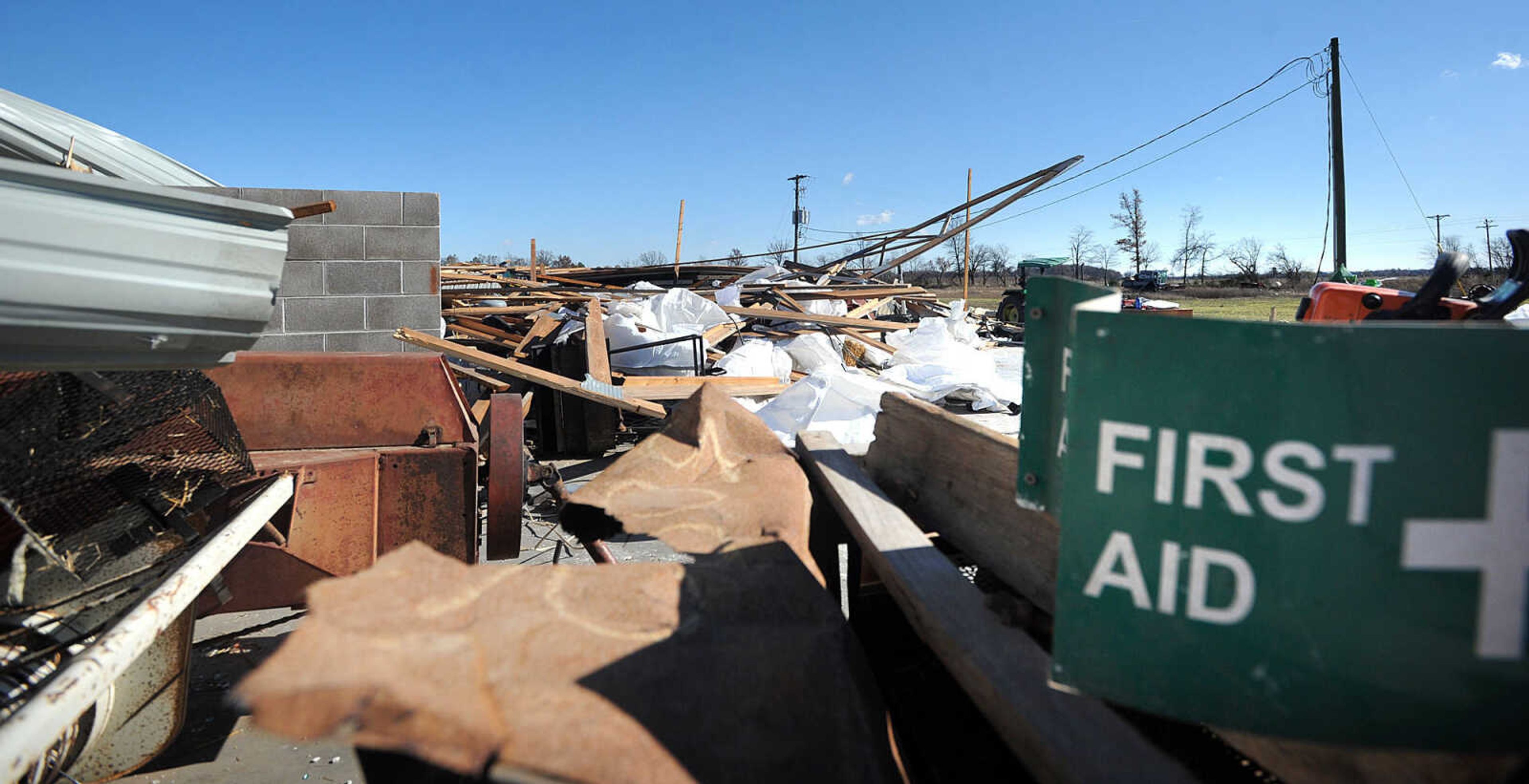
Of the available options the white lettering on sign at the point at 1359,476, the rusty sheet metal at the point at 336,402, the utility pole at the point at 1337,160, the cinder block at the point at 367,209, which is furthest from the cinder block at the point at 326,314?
the utility pole at the point at 1337,160

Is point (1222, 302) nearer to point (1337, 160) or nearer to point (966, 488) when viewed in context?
point (1337, 160)

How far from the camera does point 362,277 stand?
626 centimetres

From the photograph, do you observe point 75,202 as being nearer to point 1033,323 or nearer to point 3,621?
point 3,621

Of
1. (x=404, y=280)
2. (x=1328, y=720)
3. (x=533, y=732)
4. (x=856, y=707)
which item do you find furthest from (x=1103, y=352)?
(x=404, y=280)

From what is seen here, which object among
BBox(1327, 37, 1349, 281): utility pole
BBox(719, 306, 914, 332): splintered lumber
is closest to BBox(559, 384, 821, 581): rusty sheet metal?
BBox(719, 306, 914, 332): splintered lumber

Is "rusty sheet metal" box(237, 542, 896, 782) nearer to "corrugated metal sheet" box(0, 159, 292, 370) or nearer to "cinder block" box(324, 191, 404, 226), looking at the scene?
"corrugated metal sheet" box(0, 159, 292, 370)

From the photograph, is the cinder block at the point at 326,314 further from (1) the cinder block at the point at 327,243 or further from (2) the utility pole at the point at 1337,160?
(2) the utility pole at the point at 1337,160

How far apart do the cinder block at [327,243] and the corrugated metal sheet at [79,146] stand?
1.07 m

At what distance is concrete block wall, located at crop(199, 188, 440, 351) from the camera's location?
611cm

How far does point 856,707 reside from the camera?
112 cm

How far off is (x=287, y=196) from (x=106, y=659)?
544cm

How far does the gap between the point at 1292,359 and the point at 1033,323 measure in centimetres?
41

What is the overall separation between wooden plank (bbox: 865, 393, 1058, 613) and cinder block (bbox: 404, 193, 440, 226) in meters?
5.25

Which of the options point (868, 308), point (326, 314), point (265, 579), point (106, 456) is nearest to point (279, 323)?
point (326, 314)
